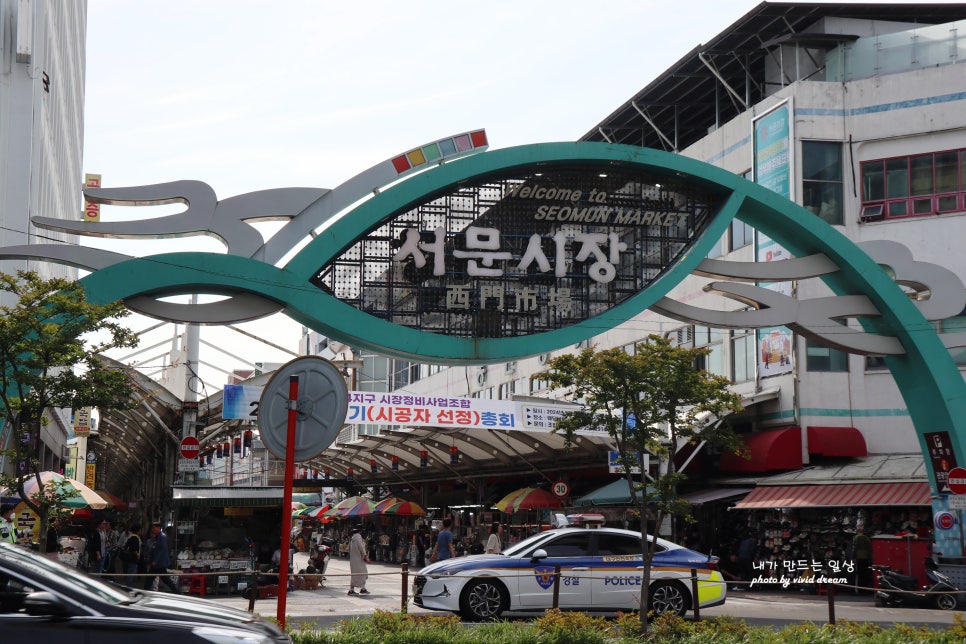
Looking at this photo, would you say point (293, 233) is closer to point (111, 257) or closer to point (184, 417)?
point (111, 257)

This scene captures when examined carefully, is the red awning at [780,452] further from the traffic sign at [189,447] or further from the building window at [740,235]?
the traffic sign at [189,447]

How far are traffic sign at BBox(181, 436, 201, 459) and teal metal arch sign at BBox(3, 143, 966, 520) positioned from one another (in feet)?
32.9

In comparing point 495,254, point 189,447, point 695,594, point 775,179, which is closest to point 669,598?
point 695,594

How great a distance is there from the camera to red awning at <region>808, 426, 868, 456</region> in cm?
3203

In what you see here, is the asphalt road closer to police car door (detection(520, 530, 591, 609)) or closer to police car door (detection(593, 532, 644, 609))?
police car door (detection(520, 530, 591, 609))

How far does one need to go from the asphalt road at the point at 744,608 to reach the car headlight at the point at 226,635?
8.45 m

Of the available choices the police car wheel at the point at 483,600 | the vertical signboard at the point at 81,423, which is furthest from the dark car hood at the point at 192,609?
the vertical signboard at the point at 81,423

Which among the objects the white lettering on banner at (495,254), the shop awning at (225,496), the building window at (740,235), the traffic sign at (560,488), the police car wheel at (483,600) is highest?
the building window at (740,235)

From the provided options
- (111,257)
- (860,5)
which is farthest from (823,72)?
(111,257)

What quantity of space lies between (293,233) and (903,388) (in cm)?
1357

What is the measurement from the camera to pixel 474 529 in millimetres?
44969

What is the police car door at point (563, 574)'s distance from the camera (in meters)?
18.9

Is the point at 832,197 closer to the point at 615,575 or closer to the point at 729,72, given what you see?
the point at 729,72

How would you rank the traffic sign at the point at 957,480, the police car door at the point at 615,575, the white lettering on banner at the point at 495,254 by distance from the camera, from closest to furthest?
1. the police car door at the point at 615,575
2. the white lettering on banner at the point at 495,254
3. the traffic sign at the point at 957,480
